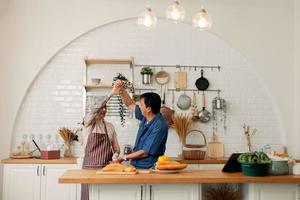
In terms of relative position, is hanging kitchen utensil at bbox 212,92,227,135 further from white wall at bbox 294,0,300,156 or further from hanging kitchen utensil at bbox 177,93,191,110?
white wall at bbox 294,0,300,156

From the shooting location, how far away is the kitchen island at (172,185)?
3.15 m

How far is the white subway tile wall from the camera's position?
17.8 ft

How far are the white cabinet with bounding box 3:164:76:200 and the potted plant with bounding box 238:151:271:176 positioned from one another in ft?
8.10

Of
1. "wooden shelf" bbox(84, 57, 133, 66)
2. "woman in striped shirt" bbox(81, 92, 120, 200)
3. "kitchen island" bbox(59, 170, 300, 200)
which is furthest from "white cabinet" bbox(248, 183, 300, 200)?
"wooden shelf" bbox(84, 57, 133, 66)

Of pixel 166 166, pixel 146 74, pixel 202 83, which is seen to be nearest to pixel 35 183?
pixel 146 74

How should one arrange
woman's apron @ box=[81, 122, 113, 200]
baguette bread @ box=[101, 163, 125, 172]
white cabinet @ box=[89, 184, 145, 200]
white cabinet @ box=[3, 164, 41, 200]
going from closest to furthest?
white cabinet @ box=[89, 184, 145, 200]
baguette bread @ box=[101, 163, 125, 172]
woman's apron @ box=[81, 122, 113, 200]
white cabinet @ box=[3, 164, 41, 200]

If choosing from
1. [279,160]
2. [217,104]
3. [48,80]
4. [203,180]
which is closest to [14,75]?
[48,80]

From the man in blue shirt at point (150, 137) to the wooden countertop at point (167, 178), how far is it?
1.13 feet

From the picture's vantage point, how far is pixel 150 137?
12.1 feet

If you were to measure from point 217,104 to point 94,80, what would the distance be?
1819 millimetres

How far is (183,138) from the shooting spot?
5.43 m

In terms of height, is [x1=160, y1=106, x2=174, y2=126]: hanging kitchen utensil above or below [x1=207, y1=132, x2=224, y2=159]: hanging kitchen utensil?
above

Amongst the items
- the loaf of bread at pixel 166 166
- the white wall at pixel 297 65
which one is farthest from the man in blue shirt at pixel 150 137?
the white wall at pixel 297 65

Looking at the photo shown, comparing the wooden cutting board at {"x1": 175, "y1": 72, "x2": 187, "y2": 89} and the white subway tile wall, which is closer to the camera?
the white subway tile wall
